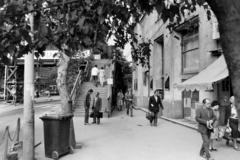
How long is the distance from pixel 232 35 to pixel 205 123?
4852 millimetres

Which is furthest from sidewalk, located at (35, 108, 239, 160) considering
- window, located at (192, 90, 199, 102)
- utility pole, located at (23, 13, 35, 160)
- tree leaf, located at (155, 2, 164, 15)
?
tree leaf, located at (155, 2, 164, 15)

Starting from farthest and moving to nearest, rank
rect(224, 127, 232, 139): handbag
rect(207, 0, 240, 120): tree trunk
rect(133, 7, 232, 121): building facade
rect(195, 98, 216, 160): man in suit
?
rect(133, 7, 232, 121): building facade, rect(224, 127, 232, 139): handbag, rect(195, 98, 216, 160): man in suit, rect(207, 0, 240, 120): tree trunk

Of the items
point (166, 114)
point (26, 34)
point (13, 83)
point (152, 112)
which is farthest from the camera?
point (13, 83)

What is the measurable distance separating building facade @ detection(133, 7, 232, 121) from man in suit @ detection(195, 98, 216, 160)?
2117 mm

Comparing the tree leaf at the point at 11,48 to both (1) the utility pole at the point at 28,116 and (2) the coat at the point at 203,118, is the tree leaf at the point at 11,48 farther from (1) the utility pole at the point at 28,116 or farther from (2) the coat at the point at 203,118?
(2) the coat at the point at 203,118

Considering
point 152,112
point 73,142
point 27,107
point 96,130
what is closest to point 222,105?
point 152,112

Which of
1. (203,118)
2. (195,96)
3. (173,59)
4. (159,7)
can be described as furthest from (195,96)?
(159,7)

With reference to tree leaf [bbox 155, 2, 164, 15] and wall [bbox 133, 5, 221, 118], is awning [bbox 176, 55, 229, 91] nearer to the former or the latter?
wall [bbox 133, 5, 221, 118]

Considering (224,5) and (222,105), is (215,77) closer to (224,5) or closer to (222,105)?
(222,105)

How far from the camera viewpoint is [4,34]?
100 inches

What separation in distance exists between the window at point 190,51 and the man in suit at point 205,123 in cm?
622

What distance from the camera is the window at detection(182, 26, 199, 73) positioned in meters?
12.5

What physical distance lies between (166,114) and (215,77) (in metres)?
6.52

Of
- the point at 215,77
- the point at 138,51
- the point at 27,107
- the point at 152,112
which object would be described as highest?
the point at 138,51
